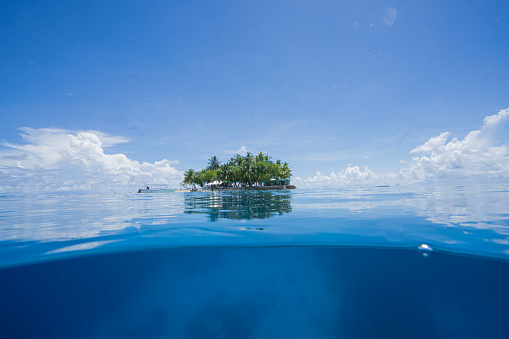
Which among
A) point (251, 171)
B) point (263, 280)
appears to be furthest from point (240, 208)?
point (251, 171)

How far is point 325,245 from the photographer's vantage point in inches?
247

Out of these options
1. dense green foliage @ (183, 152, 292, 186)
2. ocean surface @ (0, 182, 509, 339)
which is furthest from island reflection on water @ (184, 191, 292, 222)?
dense green foliage @ (183, 152, 292, 186)

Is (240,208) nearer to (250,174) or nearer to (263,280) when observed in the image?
(263,280)

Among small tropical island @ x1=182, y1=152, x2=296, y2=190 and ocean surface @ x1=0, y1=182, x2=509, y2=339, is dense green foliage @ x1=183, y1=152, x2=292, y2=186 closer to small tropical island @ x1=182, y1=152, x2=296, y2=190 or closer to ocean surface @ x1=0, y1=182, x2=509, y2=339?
small tropical island @ x1=182, y1=152, x2=296, y2=190

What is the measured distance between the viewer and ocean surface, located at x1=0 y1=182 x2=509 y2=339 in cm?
548

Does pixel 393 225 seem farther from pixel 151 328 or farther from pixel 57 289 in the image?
pixel 57 289

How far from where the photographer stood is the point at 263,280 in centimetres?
753

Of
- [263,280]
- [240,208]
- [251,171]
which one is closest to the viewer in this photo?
[263,280]

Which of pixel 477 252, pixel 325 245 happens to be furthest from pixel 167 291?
pixel 477 252

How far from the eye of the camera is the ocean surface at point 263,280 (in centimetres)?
548

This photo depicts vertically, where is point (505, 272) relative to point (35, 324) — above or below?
above

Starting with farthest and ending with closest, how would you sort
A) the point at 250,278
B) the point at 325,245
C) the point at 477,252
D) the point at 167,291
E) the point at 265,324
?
the point at 250,278 < the point at 167,291 < the point at 325,245 < the point at 265,324 < the point at 477,252

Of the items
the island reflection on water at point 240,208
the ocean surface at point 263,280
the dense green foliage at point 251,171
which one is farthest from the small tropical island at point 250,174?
the ocean surface at point 263,280

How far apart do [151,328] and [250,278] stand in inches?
127
